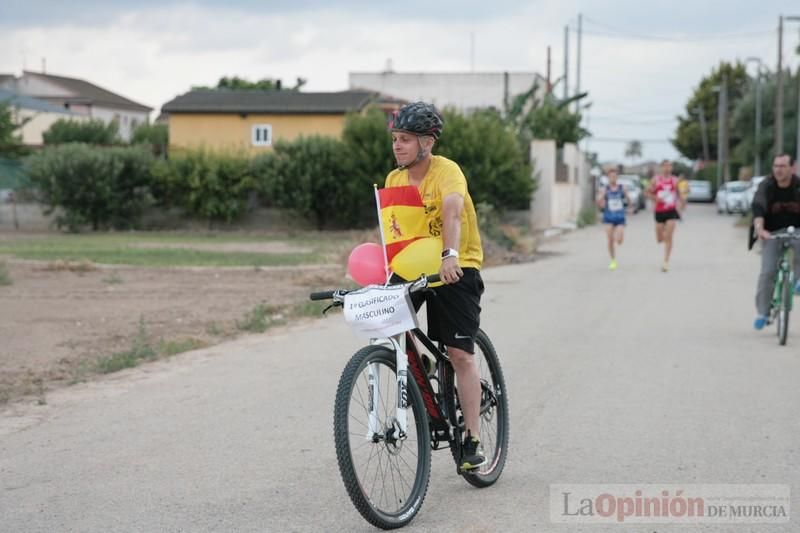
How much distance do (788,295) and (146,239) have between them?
23.2 metres

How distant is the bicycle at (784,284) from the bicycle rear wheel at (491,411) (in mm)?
5948

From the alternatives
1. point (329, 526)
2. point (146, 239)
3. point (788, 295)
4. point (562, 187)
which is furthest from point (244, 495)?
point (562, 187)

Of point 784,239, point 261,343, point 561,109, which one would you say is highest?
point 561,109

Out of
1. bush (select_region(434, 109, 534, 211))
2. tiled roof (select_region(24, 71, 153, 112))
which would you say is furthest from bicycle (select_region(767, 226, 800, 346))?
tiled roof (select_region(24, 71, 153, 112))

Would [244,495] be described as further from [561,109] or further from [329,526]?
[561,109]

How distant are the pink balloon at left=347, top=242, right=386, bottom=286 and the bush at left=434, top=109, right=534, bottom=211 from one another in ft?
89.8

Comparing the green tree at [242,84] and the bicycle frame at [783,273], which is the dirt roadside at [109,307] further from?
the green tree at [242,84]

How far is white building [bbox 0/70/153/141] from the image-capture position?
87562 mm

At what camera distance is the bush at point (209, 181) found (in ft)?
118

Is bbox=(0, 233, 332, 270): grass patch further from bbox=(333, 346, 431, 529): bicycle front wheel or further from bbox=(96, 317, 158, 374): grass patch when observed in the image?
bbox=(333, 346, 431, 529): bicycle front wheel

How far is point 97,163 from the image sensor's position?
1406 inches

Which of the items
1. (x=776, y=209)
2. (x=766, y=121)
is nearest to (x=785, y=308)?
(x=776, y=209)

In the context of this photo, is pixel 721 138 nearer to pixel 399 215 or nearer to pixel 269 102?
pixel 269 102

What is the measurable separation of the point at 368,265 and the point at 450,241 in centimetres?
39
